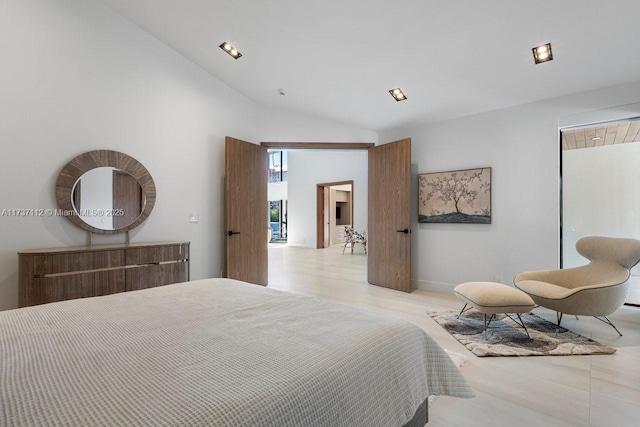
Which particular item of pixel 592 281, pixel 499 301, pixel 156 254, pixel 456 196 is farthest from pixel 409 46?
pixel 156 254

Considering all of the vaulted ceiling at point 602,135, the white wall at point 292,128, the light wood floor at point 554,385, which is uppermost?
the white wall at point 292,128

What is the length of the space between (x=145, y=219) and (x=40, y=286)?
3.82 feet

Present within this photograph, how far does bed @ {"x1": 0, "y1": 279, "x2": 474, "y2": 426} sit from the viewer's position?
28.7 inches

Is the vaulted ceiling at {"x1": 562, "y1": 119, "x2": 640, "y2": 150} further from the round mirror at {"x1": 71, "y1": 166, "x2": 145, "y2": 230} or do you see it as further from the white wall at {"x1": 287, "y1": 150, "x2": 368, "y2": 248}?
the white wall at {"x1": 287, "y1": 150, "x2": 368, "y2": 248}

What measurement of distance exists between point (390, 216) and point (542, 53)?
8.56 feet

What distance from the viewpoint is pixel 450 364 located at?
4.72ft

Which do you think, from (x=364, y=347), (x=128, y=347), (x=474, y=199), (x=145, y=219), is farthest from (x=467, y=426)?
(x=145, y=219)

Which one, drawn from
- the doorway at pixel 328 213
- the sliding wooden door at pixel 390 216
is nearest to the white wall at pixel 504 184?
the sliding wooden door at pixel 390 216

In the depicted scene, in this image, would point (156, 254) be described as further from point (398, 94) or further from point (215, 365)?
point (398, 94)

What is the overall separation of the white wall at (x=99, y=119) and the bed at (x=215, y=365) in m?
1.71

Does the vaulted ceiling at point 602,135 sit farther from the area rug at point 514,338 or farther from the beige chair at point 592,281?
the area rug at point 514,338

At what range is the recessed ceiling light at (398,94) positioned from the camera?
12.3ft

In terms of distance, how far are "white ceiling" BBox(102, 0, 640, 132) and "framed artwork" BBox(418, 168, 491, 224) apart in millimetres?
882

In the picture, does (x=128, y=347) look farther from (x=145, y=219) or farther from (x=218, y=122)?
(x=218, y=122)
